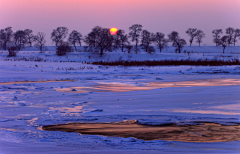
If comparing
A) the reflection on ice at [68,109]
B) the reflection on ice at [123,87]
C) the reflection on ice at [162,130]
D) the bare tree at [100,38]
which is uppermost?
the bare tree at [100,38]

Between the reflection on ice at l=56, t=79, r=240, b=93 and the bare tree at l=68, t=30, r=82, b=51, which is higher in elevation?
the bare tree at l=68, t=30, r=82, b=51

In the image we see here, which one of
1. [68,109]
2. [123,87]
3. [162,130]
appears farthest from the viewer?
[123,87]

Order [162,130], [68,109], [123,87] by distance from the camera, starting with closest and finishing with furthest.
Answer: [162,130]
[68,109]
[123,87]

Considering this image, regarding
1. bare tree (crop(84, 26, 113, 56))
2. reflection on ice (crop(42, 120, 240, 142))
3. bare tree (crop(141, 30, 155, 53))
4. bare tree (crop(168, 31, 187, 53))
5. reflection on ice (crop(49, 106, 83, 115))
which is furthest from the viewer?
bare tree (crop(168, 31, 187, 53))

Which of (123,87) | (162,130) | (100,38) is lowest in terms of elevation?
(162,130)

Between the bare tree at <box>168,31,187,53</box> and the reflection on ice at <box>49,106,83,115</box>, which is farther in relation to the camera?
the bare tree at <box>168,31,187,53</box>

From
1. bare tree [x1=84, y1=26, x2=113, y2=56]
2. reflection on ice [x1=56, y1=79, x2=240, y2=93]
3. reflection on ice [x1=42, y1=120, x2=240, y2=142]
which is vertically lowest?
reflection on ice [x1=42, y1=120, x2=240, y2=142]

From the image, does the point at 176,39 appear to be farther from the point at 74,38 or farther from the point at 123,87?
the point at 123,87

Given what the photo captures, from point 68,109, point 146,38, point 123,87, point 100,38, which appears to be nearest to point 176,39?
point 146,38

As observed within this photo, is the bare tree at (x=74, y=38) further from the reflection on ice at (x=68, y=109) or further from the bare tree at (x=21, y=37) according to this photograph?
the reflection on ice at (x=68, y=109)

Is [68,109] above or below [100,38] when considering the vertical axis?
below

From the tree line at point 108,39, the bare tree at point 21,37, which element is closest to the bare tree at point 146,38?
the tree line at point 108,39

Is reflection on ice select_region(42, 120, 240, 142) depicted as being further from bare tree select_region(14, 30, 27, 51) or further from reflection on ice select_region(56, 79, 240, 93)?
bare tree select_region(14, 30, 27, 51)

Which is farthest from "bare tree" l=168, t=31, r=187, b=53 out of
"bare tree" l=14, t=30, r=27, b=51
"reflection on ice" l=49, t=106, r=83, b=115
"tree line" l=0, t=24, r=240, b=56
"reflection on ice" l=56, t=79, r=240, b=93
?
"reflection on ice" l=49, t=106, r=83, b=115
